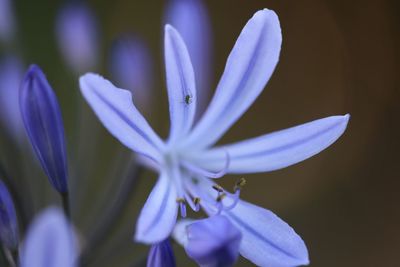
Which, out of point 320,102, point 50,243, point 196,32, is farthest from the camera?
point 320,102

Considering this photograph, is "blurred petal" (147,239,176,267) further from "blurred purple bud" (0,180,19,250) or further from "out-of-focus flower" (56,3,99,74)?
"out-of-focus flower" (56,3,99,74)

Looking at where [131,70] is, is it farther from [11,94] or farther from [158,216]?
[158,216]

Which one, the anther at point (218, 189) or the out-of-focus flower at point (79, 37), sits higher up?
the out-of-focus flower at point (79, 37)

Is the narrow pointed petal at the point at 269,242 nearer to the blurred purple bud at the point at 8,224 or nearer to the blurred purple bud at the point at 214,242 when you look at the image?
the blurred purple bud at the point at 214,242

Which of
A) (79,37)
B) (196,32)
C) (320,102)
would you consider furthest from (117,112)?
(320,102)

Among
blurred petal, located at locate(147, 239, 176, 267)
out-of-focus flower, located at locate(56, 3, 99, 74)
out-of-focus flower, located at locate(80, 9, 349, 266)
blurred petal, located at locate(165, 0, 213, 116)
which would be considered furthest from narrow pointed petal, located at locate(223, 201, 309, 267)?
out-of-focus flower, located at locate(56, 3, 99, 74)

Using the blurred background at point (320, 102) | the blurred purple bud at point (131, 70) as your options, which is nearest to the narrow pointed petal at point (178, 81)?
the blurred purple bud at point (131, 70)
